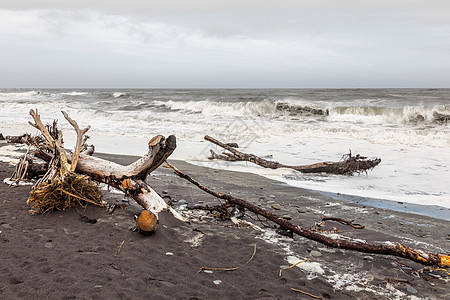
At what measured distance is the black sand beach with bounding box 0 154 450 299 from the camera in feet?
8.37

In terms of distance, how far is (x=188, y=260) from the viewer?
306cm

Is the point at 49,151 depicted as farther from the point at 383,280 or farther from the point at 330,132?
the point at 330,132

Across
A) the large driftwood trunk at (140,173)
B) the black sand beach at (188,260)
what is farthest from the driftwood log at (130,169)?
the black sand beach at (188,260)

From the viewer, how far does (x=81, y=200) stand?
13.5 ft

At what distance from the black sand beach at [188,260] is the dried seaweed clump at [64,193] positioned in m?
0.12

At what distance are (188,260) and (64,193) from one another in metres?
1.88

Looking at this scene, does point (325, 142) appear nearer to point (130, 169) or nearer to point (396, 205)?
Result: point (396, 205)

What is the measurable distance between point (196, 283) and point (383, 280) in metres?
1.71

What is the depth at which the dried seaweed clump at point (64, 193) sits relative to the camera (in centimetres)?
379

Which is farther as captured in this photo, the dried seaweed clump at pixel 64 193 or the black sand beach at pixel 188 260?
the dried seaweed clump at pixel 64 193

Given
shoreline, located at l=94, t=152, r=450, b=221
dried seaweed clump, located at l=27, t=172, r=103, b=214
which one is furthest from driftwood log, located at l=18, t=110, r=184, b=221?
shoreline, located at l=94, t=152, r=450, b=221

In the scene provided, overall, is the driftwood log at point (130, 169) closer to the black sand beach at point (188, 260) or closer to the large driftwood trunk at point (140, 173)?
the large driftwood trunk at point (140, 173)

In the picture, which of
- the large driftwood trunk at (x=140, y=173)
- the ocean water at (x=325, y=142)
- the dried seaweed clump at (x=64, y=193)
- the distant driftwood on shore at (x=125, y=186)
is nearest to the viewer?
the distant driftwood on shore at (x=125, y=186)

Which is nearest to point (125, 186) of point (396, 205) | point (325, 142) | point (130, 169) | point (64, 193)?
point (130, 169)
